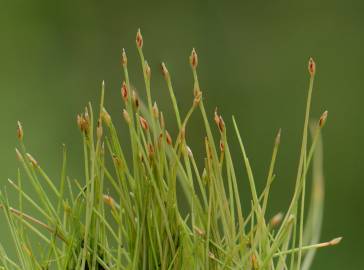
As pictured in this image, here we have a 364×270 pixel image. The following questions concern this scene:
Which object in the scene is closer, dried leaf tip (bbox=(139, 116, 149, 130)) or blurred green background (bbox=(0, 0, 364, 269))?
dried leaf tip (bbox=(139, 116, 149, 130))

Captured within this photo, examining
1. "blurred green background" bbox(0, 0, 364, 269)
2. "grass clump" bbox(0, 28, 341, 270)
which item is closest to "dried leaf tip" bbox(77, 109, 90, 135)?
"grass clump" bbox(0, 28, 341, 270)

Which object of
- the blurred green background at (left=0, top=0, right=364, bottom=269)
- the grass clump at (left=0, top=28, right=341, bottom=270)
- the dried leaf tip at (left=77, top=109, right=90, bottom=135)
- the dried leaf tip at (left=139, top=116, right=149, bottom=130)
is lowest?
the blurred green background at (left=0, top=0, right=364, bottom=269)

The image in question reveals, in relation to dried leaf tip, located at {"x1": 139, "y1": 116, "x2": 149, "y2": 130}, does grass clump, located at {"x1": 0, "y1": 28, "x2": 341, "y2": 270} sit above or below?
below

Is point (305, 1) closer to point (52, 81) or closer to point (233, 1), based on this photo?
point (233, 1)

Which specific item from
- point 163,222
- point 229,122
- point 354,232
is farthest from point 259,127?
point 163,222

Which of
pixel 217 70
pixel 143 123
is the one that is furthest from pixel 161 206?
pixel 217 70

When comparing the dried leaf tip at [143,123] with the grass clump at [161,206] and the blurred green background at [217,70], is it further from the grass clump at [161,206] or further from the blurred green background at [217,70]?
the blurred green background at [217,70]

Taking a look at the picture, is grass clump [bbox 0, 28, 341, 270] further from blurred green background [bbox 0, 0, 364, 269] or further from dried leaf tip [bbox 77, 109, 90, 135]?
blurred green background [bbox 0, 0, 364, 269]

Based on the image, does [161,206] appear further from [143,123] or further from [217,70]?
[217,70]

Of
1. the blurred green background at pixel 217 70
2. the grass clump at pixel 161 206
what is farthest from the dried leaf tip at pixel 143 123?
the blurred green background at pixel 217 70
